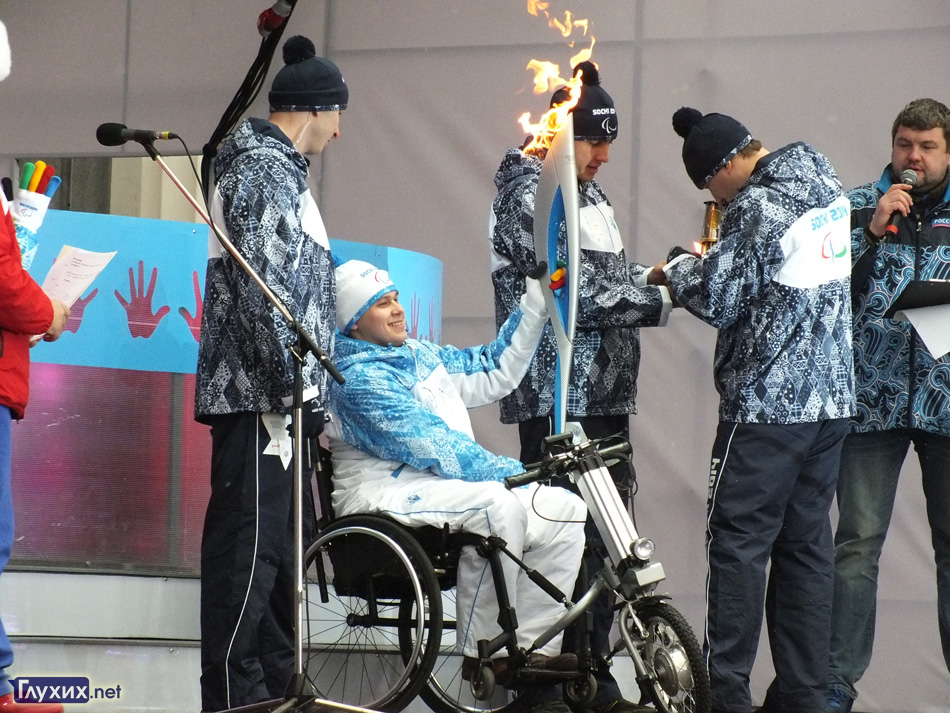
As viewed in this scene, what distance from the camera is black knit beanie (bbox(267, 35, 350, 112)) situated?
262 cm

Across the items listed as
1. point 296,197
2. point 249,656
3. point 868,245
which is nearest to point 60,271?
point 296,197

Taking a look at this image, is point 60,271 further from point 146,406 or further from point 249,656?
point 249,656

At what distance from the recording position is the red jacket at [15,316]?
2.26 meters

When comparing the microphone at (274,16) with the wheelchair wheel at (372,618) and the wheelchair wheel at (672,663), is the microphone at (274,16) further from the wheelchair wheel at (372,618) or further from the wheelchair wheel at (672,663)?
the wheelchair wheel at (672,663)

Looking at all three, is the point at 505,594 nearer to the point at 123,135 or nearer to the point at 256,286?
the point at 256,286

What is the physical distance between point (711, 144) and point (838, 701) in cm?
143

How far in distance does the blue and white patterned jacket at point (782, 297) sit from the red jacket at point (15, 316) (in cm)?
147

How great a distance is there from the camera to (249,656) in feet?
7.91

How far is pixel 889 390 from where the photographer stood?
2.94m

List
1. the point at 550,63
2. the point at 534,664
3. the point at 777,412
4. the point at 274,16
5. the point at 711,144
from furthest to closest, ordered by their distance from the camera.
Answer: the point at 550,63 → the point at 711,144 → the point at 777,412 → the point at 534,664 → the point at 274,16

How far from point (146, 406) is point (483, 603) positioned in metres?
1.20

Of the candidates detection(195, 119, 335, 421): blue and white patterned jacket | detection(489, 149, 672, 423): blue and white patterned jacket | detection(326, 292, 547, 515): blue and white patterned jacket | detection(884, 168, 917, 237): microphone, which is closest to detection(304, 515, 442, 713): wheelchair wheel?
detection(326, 292, 547, 515): blue and white patterned jacket

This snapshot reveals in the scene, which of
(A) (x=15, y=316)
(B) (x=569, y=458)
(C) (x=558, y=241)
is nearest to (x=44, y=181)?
(A) (x=15, y=316)

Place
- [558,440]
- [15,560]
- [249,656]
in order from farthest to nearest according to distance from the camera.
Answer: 1. [15,560]
2. [558,440]
3. [249,656]
